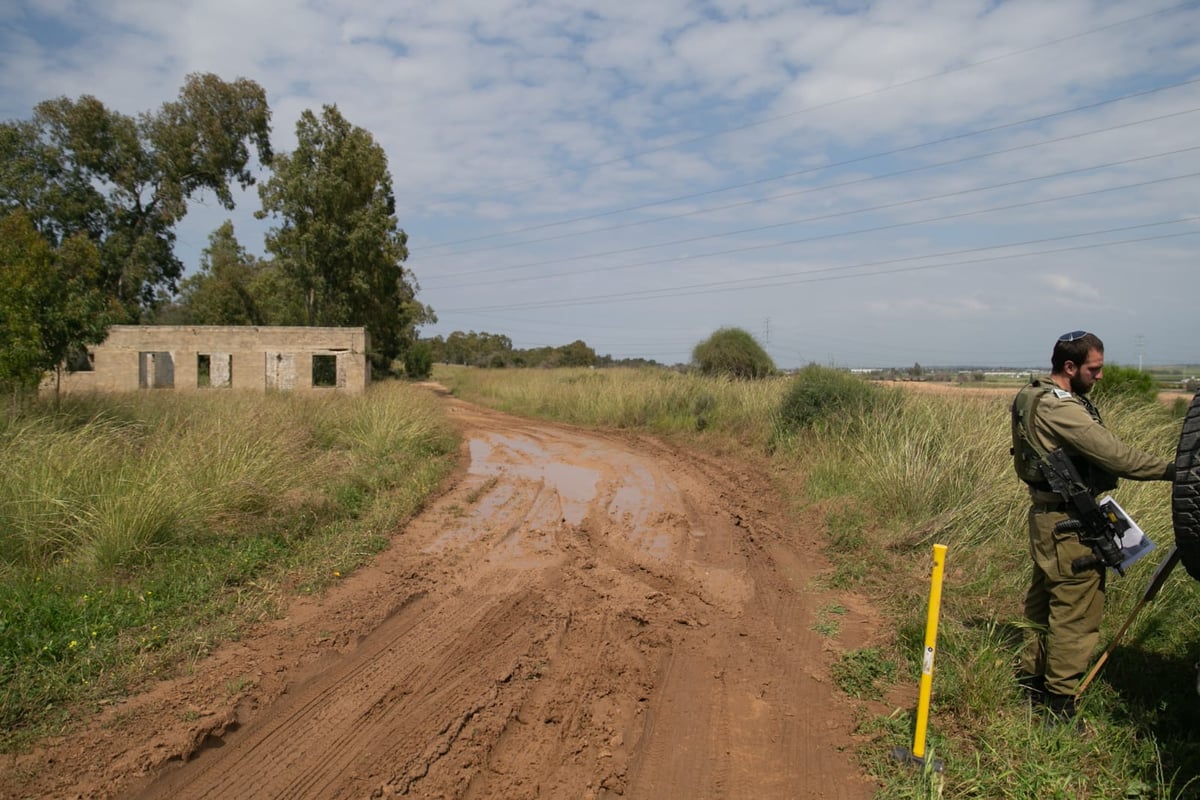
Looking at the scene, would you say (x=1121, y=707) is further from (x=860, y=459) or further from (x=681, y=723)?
(x=860, y=459)

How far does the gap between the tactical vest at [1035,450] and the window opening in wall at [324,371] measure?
1025 inches

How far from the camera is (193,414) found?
11.6 m

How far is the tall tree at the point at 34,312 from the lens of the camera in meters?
10.2

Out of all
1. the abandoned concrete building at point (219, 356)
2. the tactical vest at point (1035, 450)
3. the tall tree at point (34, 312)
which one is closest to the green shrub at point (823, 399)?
the tactical vest at point (1035, 450)

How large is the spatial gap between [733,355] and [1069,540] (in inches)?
945

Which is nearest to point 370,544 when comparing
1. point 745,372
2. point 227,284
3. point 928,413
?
point 928,413

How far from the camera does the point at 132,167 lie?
32781 millimetres

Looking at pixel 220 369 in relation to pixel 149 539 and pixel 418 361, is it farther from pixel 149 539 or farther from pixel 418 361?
pixel 418 361

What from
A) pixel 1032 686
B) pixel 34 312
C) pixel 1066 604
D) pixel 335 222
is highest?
pixel 335 222

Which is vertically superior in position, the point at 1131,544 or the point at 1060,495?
the point at 1060,495

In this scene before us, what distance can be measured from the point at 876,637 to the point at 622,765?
2.46 meters

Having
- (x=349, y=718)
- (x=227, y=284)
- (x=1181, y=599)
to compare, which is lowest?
(x=349, y=718)

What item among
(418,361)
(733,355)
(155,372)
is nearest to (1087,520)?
(733,355)

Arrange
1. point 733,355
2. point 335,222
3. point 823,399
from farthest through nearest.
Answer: point 335,222, point 733,355, point 823,399
